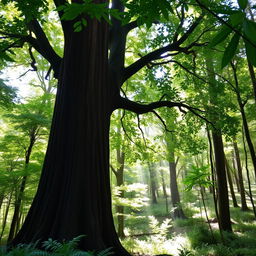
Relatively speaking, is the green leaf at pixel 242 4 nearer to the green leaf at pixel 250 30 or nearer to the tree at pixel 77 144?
the green leaf at pixel 250 30

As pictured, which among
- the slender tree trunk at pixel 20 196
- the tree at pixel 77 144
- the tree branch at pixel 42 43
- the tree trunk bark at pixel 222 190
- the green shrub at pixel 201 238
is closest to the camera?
the tree at pixel 77 144

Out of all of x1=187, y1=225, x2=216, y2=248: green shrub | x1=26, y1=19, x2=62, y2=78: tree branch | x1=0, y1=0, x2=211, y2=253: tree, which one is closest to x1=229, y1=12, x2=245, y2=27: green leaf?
x1=0, y1=0, x2=211, y2=253: tree

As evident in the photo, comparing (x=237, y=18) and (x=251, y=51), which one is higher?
(x=237, y=18)

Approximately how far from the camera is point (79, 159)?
10.9ft

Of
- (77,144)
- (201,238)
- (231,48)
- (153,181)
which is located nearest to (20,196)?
(77,144)

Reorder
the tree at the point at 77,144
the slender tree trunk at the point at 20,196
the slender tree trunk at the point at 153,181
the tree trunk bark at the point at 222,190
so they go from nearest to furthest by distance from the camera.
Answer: the tree at the point at 77,144 → the slender tree trunk at the point at 20,196 → the tree trunk bark at the point at 222,190 → the slender tree trunk at the point at 153,181

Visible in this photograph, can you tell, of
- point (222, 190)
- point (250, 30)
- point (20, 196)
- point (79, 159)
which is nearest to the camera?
point (250, 30)

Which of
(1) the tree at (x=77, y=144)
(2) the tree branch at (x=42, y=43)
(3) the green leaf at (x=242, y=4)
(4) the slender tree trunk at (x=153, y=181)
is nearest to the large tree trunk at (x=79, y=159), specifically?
(1) the tree at (x=77, y=144)

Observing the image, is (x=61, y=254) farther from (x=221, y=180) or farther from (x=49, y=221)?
(x=221, y=180)

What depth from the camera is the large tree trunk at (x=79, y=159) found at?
2980mm

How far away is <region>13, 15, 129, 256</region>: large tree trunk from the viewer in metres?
2.98

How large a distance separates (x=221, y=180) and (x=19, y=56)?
35.8 ft

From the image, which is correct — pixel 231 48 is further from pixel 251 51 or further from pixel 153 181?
pixel 153 181

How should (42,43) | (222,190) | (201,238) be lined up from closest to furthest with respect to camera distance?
(42,43)
(201,238)
(222,190)
